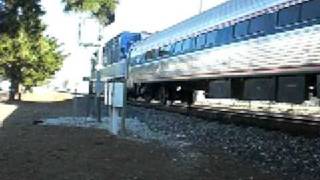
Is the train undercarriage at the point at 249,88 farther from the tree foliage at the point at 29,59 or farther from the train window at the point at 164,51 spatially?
the tree foliage at the point at 29,59

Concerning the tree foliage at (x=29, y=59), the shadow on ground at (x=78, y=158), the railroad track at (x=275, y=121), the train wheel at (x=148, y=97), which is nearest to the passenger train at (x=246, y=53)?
the railroad track at (x=275, y=121)

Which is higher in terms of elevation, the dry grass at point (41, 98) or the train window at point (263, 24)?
the train window at point (263, 24)

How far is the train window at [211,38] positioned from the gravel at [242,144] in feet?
11.0

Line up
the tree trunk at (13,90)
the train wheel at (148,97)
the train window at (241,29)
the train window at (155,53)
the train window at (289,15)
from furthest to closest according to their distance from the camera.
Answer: the tree trunk at (13,90), the train wheel at (148,97), the train window at (155,53), the train window at (241,29), the train window at (289,15)

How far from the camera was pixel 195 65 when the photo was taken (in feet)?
70.9

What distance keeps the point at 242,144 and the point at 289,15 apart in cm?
394

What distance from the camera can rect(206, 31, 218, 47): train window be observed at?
20281 millimetres

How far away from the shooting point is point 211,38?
2062 centimetres

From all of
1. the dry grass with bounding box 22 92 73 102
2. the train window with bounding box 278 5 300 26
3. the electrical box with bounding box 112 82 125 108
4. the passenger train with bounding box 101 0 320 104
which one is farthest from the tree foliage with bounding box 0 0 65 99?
the train window with bounding box 278 5 300 26

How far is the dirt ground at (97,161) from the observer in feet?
29.1

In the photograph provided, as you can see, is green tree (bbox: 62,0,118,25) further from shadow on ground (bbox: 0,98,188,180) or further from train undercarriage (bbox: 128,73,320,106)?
shadow on ground (bbox: 0,98,188,180)

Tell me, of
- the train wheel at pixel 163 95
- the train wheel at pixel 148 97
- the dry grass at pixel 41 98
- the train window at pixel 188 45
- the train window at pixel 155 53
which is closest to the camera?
the train window at pixel 188 45

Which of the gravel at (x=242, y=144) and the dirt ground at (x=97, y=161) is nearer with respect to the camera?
the dirt ground at (x=97, y=161)

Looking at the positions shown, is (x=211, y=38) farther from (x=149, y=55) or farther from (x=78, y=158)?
(x=78, y=158)
